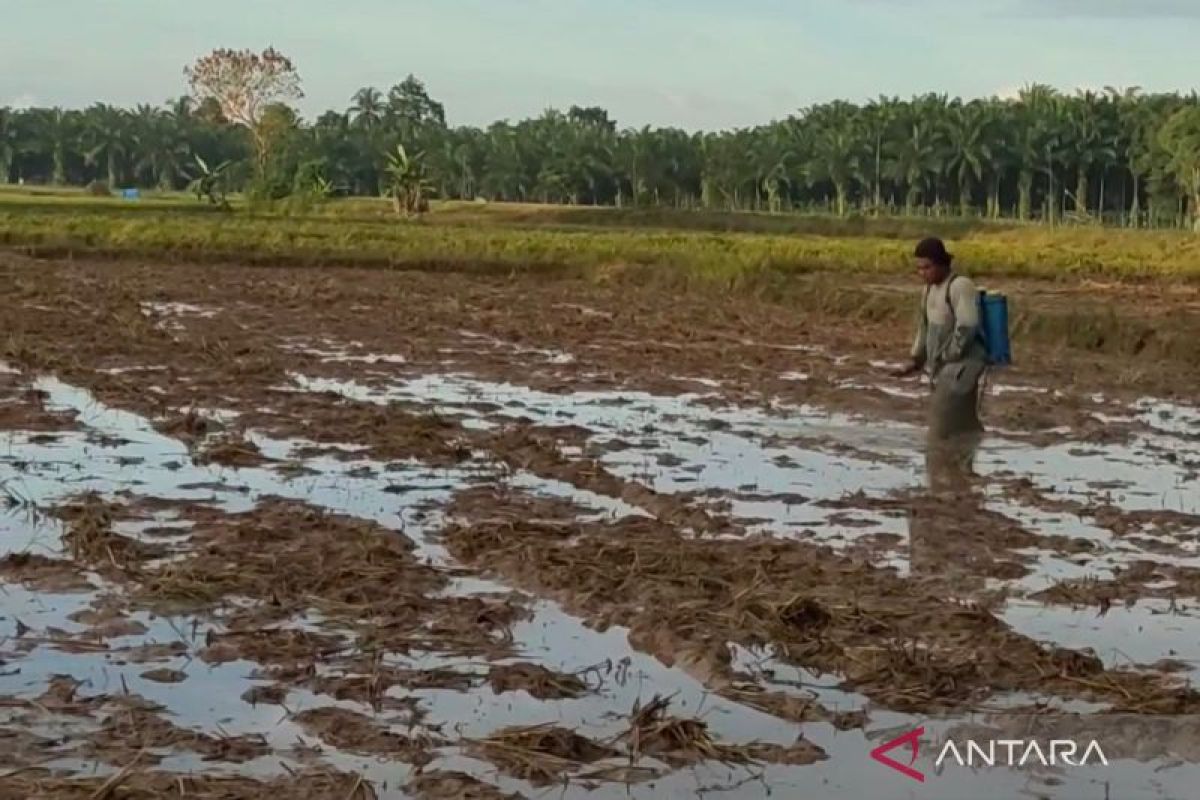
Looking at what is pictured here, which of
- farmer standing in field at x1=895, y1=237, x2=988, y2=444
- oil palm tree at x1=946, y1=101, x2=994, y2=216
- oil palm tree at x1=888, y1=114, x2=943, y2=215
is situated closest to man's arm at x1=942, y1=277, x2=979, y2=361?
farmer standing in field at x1=895, y1=237, x2=988, y2=444

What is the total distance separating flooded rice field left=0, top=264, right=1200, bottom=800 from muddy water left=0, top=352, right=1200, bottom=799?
0.06 ft

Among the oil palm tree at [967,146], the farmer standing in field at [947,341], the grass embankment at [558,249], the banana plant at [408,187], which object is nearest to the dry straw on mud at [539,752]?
the farmer standing in field at [947,341]

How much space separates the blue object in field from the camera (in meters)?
8.15

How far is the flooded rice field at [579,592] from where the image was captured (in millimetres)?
3787

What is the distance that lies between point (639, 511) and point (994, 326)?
7.94 ft

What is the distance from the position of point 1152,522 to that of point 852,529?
1374mm

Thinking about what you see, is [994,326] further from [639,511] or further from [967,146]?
[967,146]

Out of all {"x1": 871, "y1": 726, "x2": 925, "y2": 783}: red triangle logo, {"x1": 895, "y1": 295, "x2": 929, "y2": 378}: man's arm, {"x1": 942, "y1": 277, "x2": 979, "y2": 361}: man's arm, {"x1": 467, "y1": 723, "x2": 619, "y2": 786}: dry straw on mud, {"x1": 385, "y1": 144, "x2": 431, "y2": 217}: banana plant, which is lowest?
{"x1": 871, "y1": 726, "x2": 925, "y2": 783}: red triangle logo

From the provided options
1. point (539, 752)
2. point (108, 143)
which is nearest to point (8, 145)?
point (108, 143)

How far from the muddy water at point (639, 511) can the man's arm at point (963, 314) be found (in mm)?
687

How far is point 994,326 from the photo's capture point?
321 inches

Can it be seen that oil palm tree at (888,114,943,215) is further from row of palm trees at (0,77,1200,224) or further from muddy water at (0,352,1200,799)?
muddy water at (0,352,1200,799)

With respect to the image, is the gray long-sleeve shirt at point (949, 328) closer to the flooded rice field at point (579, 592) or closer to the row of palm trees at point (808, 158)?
the flooded rice field at point (579, 592)

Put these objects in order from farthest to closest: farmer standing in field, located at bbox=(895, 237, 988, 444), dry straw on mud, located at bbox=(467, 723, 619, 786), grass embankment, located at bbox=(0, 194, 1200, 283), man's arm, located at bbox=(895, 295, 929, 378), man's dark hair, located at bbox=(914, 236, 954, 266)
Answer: grass embankment, located at bbox=(0, 194, 1200, 283), man's arm, located at bbox=(895, 295, 929, 378), farmer standing in field, located at bbox=(895, 237, 988, 444), man's dark hair, located at bbox=(914, 236, 954, 266), dry straw on mud, located at bbox=(467, 723, 619, 786)
